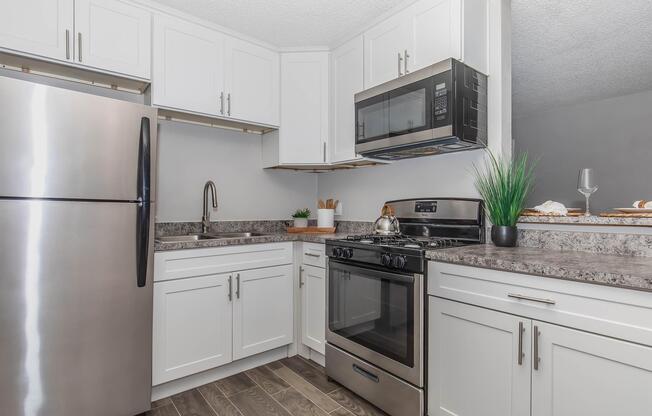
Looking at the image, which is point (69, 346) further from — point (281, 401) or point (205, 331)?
point (281, 401)

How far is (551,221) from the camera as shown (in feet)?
5.82

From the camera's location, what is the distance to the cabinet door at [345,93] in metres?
2.51

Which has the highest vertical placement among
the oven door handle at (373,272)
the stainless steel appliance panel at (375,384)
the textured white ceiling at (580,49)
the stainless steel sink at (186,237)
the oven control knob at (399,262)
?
the textured white ceiling at (580,49)

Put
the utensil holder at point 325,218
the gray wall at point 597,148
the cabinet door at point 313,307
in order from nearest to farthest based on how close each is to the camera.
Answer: the cabinet door at point 313,307
the utensil holder at point 325,218
the gray wall at point 597,148

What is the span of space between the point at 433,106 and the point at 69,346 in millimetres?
2151

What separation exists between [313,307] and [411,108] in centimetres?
145

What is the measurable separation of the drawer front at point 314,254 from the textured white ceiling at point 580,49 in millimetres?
2083

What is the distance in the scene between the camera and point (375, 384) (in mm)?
1843

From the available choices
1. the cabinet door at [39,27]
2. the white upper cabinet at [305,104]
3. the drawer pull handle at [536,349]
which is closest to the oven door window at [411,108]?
the white upper cabinet at [305,104]

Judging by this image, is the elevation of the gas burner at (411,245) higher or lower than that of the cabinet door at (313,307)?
higher

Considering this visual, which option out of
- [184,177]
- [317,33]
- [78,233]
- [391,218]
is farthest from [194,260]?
[317,33]

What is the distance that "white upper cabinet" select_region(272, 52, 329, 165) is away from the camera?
2756mm

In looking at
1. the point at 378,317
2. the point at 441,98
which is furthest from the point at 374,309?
the point at 441,98

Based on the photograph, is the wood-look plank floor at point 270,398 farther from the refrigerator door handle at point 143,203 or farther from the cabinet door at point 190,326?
the refrigerator door handle at point 143,203
